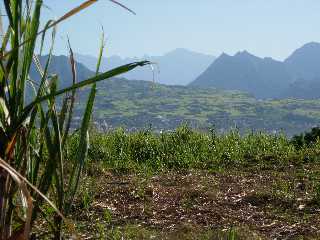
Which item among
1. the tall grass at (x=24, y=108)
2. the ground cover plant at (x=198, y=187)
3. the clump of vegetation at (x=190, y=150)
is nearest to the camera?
the tall grass at (x=24, y=108)

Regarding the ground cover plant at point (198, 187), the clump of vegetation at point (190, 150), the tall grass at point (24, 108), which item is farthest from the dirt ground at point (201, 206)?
the tall grass at point (24, 108)

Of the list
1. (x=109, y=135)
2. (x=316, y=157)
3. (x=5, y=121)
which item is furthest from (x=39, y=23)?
(x=109, y=135)

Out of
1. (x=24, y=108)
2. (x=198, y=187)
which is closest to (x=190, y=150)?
(x=198, y=187)

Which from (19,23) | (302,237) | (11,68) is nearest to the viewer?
(19,23)

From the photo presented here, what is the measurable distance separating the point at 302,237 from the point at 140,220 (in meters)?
2.29

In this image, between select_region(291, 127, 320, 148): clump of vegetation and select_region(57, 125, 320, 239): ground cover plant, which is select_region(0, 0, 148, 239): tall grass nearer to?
select_region(57, 125, 320, 239): ground cover plant

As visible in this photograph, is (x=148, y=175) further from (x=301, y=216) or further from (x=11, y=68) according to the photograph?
(x=11, y=68)

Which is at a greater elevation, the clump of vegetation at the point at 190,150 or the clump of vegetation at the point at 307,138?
the clump of vegetation at the point at 307,138

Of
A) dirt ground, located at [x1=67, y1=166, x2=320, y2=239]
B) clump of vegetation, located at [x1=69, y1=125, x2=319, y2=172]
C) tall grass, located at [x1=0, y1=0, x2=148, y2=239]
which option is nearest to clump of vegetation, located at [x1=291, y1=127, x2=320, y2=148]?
clump of vegetation, located at [x1=69, y1=125, x2=319, y2=172]

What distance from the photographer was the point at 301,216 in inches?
301

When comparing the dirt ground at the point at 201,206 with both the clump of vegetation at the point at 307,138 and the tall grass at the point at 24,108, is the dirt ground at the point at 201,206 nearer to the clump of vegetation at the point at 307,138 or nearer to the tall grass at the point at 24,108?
the tall grass at the point at 24,108

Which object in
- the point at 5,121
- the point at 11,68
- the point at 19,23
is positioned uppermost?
the point at 19,23

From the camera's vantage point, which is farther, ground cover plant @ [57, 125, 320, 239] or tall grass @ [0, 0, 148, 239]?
ground cover plant @ [57, 125, 320, 239]

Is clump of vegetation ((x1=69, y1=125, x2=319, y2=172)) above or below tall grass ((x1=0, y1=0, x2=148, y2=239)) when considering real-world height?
below
